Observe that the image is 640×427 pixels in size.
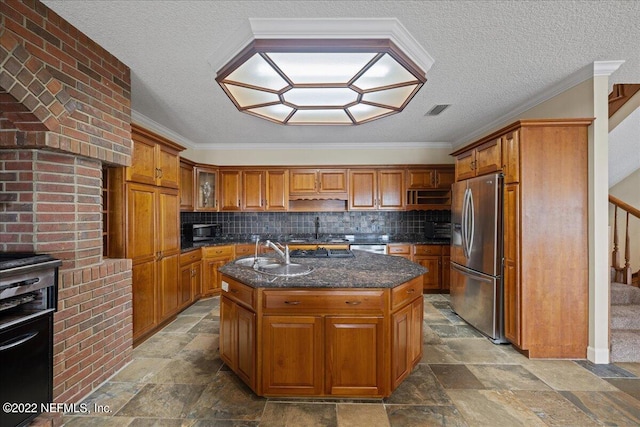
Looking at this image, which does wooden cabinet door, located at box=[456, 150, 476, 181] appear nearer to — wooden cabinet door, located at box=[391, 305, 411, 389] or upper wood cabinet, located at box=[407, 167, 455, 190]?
upper wood cabinet, located at box=[407, 167, 455, 190]

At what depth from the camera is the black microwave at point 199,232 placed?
14.1ft

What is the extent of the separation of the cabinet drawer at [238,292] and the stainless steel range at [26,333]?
1.08m

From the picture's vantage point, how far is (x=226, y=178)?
489 centimetres

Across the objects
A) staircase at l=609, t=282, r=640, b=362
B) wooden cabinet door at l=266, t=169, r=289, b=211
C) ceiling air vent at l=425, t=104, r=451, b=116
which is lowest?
staircase at l=609, t=282, r=640, b=362

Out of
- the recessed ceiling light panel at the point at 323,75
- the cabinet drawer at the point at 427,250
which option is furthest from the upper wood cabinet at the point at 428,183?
the recessed ceiling light panel at the point at 323,75

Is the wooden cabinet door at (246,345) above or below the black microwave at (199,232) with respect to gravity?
below

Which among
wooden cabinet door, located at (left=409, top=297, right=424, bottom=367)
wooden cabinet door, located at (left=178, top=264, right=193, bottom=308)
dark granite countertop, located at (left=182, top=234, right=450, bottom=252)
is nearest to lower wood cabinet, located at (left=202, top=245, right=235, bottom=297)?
dark granite countertop, located at (left=182, top=234, right=450, bottom=252)

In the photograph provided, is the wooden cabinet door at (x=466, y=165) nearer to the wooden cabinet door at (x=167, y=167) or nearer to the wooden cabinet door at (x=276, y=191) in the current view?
the wooden cabinet door at (x=276, y=191)

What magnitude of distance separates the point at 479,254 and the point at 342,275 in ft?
6.15

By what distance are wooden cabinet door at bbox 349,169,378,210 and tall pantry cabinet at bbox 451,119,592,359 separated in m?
2.48

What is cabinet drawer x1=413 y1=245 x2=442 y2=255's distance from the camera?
4.54 meters

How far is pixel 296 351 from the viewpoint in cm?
189

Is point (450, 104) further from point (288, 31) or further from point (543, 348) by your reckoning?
point (543, 348)

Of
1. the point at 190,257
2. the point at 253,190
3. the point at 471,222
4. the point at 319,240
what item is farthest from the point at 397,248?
the point at 190,257
